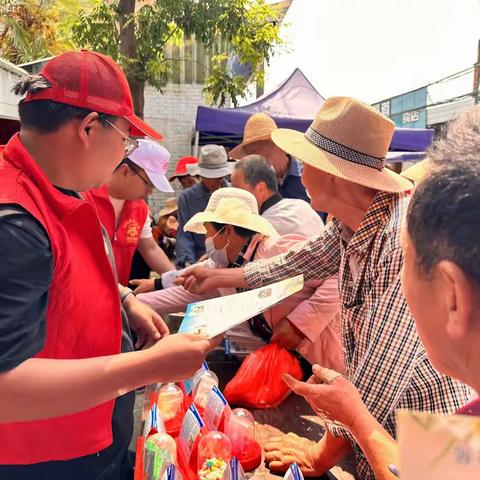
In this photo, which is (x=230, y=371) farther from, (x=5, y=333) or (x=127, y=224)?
(x=5, y=333)

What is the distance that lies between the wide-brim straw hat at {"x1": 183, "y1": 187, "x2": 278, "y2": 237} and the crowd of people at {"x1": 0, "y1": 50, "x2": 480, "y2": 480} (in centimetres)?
35

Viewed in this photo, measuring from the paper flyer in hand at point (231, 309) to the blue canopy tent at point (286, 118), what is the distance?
5214 mm

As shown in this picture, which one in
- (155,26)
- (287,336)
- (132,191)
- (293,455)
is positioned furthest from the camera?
(155,26)

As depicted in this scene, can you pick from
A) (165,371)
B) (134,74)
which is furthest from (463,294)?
(134,74)

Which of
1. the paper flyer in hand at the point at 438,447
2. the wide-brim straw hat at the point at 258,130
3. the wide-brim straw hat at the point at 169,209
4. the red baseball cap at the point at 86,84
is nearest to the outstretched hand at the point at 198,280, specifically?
the red baseball cap at the point at 86,84

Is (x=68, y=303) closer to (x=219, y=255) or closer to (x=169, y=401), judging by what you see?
A: (x=169, y=401)

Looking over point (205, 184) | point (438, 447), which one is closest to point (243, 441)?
point (438, 447)

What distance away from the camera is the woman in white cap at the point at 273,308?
6.32 ft

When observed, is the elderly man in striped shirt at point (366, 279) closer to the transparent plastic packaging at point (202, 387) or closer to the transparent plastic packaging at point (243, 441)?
the transparent plastic packaging at point (243, 441)

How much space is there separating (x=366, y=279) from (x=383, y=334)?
235mm

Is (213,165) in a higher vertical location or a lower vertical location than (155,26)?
lower

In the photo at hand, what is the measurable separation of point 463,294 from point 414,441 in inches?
9.2

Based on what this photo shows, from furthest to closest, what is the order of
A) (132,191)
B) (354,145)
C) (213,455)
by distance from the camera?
(132,191), (354,145), (213,455)

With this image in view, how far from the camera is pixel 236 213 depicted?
7.82 feet
